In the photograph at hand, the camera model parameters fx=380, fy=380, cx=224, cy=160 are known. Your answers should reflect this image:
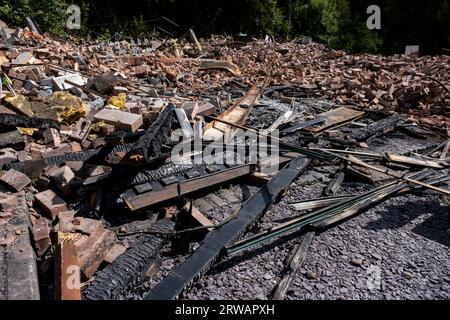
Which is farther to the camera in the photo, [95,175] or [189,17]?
[189,17]

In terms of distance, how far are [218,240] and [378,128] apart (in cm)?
447

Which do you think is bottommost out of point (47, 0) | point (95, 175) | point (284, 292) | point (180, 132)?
point (284, 292)

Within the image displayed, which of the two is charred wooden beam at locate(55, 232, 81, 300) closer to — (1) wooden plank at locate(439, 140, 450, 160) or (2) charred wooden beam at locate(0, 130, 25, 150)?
(2) charred wooden beam at locate(0, 130, 25, 150)

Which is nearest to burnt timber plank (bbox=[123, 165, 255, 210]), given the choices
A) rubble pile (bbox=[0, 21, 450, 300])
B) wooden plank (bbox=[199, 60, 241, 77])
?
rubble pile (bbox=[0, 21, 450, 300])

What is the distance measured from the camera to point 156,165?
14.1 ft

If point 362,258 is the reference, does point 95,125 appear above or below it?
above

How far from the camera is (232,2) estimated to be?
19.4 metres

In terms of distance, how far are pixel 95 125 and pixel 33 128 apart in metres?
0.79

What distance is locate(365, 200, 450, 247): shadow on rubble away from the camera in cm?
397

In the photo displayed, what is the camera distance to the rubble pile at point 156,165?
3170 millimetres

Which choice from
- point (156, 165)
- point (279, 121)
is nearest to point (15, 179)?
point (156, 165)

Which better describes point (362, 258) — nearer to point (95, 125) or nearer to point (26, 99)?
point (95, 125)

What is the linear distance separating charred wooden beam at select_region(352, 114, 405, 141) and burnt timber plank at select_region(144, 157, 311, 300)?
82.2 inches

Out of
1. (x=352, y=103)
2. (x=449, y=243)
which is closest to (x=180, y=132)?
(x=449, y=243)
